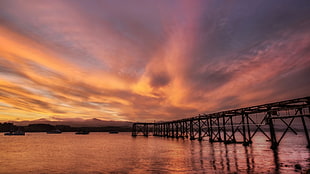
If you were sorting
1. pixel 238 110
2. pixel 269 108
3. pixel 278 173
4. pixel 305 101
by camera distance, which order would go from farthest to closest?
pixel 238 110 → pixel 269 108 → pixel 305 101 → pixel 278 173

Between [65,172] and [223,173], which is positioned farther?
[65,172]

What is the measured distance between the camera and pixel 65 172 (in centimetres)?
1814

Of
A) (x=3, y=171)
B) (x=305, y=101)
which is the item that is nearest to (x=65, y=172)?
(x=3, y=171)

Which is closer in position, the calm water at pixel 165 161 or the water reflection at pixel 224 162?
the water reflection at pixel 224 162

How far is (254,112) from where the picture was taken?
36250 mm

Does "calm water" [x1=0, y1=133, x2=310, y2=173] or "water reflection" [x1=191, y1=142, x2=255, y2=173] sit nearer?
"water reflection" [x1=191, y1=142, x2=255, y2=173]

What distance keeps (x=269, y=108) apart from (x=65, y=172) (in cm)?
3158

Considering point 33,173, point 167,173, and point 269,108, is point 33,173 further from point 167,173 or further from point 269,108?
point 269,108

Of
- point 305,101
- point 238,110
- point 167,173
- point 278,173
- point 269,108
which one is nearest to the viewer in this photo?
point 278,173

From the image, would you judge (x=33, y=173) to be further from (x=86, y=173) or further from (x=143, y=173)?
(x=143, y=173)

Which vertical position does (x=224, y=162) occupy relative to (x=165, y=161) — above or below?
above

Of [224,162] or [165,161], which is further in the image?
[165,161]

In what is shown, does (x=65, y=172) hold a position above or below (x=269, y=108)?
below

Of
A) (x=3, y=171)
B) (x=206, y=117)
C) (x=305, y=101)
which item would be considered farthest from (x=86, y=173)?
(x=206, y=117)
